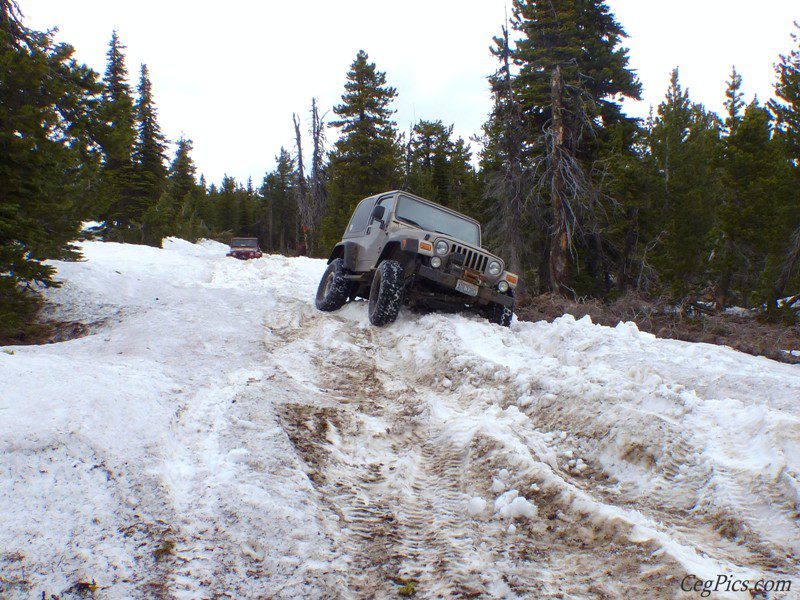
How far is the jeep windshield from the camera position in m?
8.24

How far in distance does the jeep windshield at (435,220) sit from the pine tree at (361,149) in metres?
18.0

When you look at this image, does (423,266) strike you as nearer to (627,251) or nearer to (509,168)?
(509,168)

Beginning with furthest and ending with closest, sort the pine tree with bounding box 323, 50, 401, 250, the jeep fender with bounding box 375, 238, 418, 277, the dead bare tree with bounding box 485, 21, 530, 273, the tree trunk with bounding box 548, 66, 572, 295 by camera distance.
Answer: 1. the pine tree with bounding box 323, 50, 401, 250
2. the dead bare tree with bounding box 485, 21, 530, 273
3. the tree trunk with bounding box 548, 66, 572, 295
4. the jeep fender with bounding box 375, 238, 418, 277

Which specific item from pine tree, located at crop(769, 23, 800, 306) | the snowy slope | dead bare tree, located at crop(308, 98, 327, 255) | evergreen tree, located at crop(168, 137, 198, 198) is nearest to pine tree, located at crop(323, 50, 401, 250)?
dead bare tree, located at crop(308, 98, 327, 255)

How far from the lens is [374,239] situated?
8.28m

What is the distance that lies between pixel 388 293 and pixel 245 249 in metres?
23.9

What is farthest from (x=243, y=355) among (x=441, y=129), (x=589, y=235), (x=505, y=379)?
(x=441, y=129)

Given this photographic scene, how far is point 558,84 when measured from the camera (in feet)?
46.6

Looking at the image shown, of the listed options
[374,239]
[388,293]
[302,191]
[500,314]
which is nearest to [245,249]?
[302,191]

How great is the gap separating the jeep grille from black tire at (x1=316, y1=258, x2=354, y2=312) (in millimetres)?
2681

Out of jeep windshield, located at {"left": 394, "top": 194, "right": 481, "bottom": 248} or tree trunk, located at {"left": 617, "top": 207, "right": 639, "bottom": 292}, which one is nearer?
jeep windshield, located at {"left": 394, "top": 194, "right": 481, "bottom": 248}

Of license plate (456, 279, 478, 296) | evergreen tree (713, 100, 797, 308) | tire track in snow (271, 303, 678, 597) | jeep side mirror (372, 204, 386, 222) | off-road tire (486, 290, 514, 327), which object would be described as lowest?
tire track in snow (271, 303, 678, 597)

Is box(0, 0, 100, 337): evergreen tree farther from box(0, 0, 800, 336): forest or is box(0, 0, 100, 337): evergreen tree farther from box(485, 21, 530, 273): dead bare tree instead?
box(485, 21, 530, 273): dead bare tree

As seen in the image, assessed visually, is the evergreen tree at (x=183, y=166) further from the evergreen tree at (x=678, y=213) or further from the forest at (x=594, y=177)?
the evergreen tree at (x=678, y=213)
